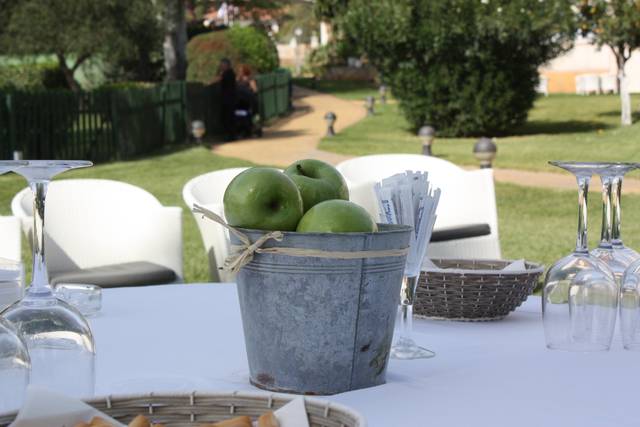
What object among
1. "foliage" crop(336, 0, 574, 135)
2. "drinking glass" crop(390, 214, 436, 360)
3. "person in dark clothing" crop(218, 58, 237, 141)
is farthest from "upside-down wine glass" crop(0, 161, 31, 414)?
"person in dark clothing" crop(218, 58, 237, 141)

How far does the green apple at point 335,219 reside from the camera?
1828mm

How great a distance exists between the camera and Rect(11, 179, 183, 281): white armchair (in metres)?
4.87

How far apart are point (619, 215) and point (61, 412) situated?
4.74 ft

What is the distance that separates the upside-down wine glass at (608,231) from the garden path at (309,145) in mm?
10861

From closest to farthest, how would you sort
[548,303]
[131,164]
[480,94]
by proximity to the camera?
[548,303] < [131,164] < [480,94]

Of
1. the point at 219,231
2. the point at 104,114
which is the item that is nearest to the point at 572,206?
the point at 219,231

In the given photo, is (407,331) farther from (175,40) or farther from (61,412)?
(175,40)

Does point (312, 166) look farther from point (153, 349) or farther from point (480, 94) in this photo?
point (480, 94)

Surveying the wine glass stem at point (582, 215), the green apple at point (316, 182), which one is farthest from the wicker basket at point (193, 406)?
the wine glass stem at point (582, 215)

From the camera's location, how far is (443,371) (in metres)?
2.06

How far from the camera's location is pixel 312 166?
2.06 metres

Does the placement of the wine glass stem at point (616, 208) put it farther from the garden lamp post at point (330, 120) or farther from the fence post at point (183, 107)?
the fence post at point (183, 107)

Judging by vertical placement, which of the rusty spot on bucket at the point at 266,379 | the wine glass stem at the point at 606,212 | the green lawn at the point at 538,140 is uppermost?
the wine glass stem at the point at 606,212

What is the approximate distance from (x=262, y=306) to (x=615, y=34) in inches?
816
